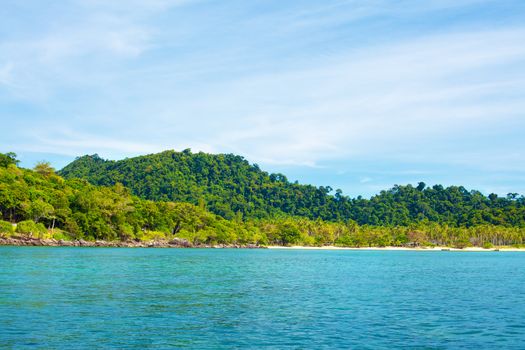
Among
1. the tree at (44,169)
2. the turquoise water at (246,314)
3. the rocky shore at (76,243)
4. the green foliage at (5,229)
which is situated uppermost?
the tree at (44,169)

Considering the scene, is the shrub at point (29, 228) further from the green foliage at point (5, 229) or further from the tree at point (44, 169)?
the tree at point (44, 169)

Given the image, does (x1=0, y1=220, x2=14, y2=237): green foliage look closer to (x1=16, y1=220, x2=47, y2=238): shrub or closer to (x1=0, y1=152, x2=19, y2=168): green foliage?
(x1=16, y1=220, x2=47, y2=238): shrub

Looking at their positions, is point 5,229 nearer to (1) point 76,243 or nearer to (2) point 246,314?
(1) point 76,243

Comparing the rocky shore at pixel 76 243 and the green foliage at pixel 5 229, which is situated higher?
the green foliage at pixel 5 229

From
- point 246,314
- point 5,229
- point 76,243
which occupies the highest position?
point 5,229

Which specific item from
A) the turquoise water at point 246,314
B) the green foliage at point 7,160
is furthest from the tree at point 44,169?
the turquoise water at point 246,314

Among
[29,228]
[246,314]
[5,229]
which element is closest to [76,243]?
[29,228]

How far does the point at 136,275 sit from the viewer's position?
61625 mm

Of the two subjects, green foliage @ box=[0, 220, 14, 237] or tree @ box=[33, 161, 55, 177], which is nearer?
green foliage @ box=[0, 220, 14, 237]

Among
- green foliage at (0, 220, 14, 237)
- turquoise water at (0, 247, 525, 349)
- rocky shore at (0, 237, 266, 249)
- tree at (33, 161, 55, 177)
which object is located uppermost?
tree at (33, 161, 55, 177)

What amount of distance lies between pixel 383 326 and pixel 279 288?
21.9m

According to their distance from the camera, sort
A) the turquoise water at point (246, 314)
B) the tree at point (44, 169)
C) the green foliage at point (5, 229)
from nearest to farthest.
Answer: the turquoise water at point (246, 314) → the green foliage at point (5, 229) → the tree at point (44, 169)

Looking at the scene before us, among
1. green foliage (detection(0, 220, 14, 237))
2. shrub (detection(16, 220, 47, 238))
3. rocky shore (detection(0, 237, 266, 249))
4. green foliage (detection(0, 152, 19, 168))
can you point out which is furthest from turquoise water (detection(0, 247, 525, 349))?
green foliage (detection(0, 152, 19, 168))

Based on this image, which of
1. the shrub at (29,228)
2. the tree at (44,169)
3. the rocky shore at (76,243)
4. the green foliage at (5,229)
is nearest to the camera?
the green foliage at (5,229)
